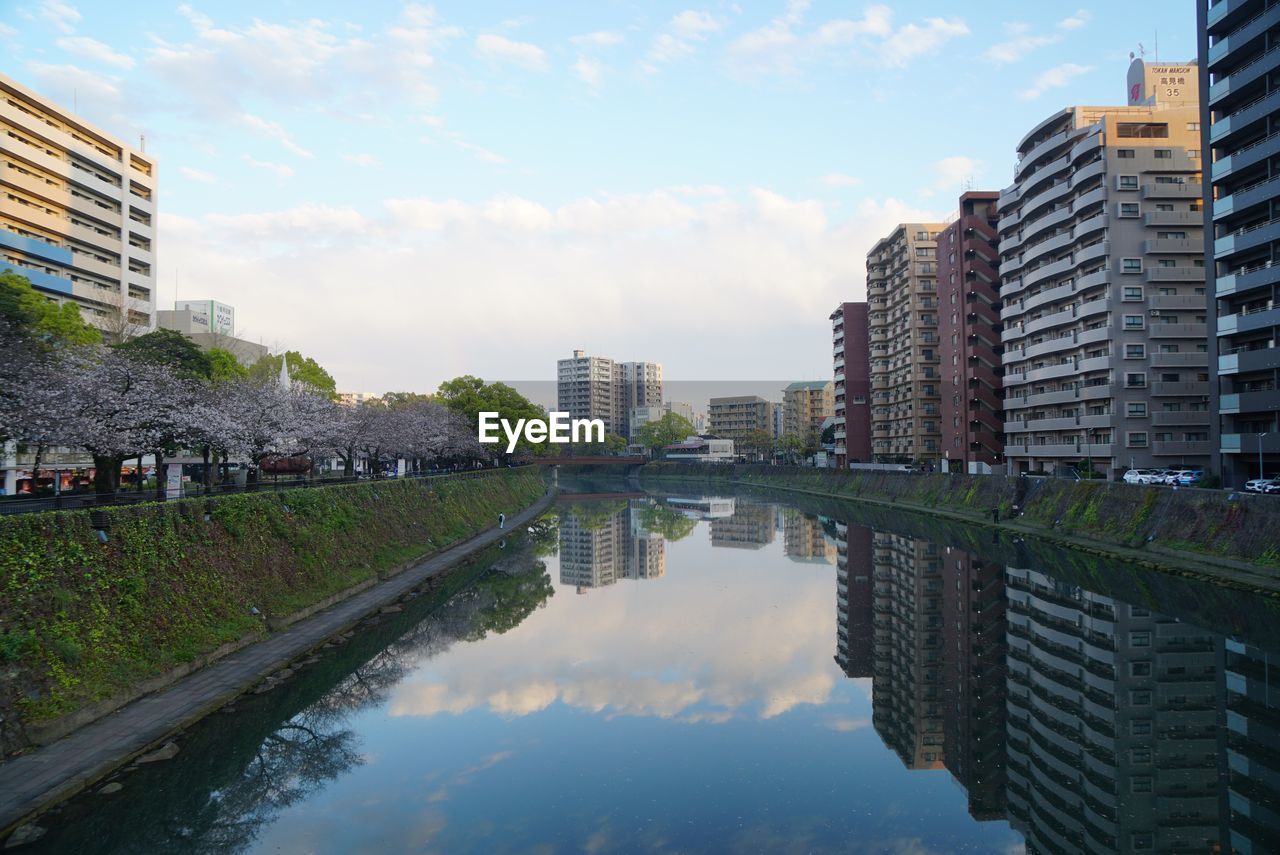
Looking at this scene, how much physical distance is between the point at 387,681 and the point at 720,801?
1318cm

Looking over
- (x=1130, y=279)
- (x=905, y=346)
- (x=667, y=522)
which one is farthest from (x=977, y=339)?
(x=667, y=522)

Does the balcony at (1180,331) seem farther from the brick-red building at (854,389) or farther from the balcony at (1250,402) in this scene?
the brick-red building at (854,389)

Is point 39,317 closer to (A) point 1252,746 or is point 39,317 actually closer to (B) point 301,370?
(B) point 301,370

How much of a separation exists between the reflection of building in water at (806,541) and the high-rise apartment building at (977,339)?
20.6m

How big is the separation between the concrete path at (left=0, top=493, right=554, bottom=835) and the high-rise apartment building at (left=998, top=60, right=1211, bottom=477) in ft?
204

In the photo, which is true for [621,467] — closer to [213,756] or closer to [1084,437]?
[1084,437]

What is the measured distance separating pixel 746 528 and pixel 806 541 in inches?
549

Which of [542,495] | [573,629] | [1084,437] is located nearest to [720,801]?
[573,629]

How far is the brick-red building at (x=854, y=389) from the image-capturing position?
394 ft

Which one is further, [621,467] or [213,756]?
[621,467]

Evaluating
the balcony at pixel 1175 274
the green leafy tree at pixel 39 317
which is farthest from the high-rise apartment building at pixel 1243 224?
the green leafy tree at pixel 39 317

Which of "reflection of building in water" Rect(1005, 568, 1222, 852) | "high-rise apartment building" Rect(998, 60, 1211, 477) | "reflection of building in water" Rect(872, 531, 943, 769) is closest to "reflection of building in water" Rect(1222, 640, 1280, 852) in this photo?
"reflection of building in water" Rect(1005, 568, 1222, 852)

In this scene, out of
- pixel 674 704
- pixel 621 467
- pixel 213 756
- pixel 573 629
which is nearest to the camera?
pixel 213 756

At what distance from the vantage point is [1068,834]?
14.8 m
